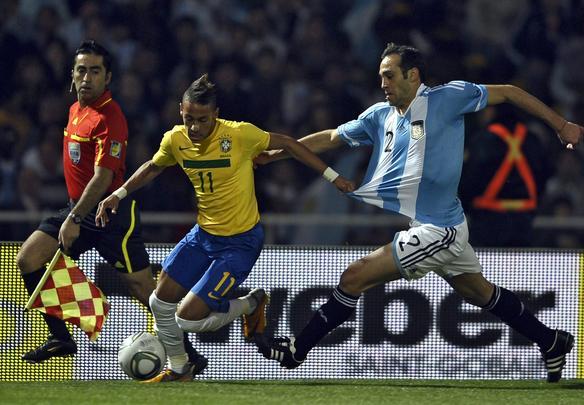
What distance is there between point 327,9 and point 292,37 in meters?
0.60

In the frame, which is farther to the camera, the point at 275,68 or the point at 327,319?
the point at 275,68

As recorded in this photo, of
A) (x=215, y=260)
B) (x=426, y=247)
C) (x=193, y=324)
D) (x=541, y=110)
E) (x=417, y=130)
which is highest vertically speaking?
(x=541, y=110)

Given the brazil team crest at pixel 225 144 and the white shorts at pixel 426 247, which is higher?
the brazil team crest at pixel 225 144

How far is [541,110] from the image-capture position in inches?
342

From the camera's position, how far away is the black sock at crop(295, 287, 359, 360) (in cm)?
879

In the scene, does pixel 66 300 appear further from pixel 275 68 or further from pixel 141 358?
pixel 275 68

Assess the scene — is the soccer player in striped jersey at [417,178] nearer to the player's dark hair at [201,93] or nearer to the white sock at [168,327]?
the white sock at [168,327]

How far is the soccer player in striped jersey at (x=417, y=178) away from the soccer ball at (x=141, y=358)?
2.17 ft

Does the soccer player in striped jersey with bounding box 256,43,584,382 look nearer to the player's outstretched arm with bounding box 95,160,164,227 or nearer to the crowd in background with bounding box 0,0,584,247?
the player's outstretched arm with bounding box 95,160,164,227

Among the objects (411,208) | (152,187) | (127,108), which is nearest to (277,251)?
(411,208)

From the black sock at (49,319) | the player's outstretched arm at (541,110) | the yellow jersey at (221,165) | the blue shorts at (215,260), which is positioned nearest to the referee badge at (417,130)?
the player's outstretched arm at (541,110)

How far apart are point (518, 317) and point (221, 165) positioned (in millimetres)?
2069

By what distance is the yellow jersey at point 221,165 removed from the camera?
8.78 metres

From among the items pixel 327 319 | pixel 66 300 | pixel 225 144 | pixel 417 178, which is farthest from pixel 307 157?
pixel 66 300
